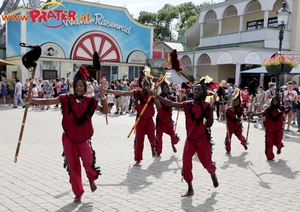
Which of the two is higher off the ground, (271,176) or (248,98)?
(248,98)

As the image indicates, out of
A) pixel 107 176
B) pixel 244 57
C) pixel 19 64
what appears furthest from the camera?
pixel 19 64

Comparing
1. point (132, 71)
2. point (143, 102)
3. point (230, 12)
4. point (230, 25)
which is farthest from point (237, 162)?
point (230, 25)

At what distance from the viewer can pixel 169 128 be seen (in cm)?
812

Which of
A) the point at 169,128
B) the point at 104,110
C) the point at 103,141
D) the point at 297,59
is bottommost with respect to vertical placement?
the point at 103,141

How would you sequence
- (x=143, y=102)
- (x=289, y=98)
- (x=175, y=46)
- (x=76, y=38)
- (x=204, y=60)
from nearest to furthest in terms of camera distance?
1. (x=143, y=102)
2. (x=289, y=98)
3. (x=76, y=38)
4. (x=204, y=60)
5. (x=175, y=46)

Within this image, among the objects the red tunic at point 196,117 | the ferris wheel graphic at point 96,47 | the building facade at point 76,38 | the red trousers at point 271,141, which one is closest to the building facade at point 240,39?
the building facade at point 76,38

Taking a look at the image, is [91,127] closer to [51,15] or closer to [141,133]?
[141,133]

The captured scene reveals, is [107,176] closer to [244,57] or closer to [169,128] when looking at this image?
[169,128]

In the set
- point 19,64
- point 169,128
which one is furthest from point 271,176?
point 19,64

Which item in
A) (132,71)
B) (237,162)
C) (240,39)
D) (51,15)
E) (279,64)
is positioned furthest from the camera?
(132,71)

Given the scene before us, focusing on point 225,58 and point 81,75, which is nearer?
point 81,75

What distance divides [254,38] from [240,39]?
4.47 feet

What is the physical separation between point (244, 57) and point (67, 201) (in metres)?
19.4

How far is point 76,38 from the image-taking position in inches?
990
